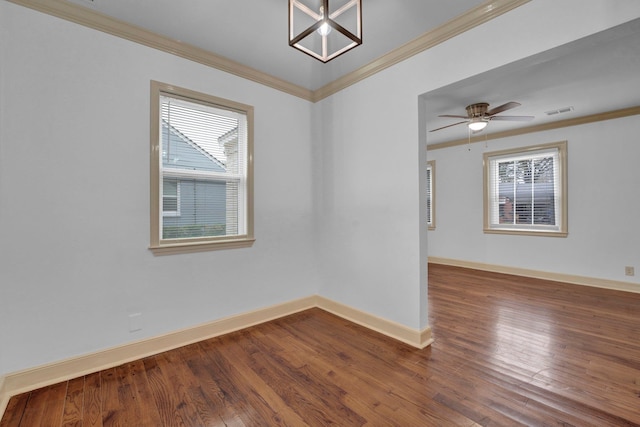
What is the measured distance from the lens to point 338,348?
8.07 ft

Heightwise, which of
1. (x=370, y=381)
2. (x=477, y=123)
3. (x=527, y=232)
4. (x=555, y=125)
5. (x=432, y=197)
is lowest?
(x=370, y=381)

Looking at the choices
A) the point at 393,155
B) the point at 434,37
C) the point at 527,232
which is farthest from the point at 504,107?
the point at 527,232

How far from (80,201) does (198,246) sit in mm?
946

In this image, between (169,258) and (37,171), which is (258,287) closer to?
(169,258)

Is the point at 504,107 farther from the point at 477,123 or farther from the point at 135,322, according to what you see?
the point at 135,322

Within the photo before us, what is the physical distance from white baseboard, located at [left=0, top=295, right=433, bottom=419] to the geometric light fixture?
2.45 m

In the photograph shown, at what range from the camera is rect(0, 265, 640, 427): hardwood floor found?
1.64m

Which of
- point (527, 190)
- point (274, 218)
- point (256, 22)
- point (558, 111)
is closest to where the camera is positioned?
point (256, 22)

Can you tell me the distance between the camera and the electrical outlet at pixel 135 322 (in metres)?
2.27

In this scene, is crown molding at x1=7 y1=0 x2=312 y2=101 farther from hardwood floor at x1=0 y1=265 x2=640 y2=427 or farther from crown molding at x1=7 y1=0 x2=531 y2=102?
hardwood floor at x1=0 y1=265 x2=640 y2=427

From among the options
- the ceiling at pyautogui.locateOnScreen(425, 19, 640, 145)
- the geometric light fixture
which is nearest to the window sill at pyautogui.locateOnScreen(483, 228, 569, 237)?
the ceiling at pyautogui.locateOnScreen(425, 19, 640, 145)

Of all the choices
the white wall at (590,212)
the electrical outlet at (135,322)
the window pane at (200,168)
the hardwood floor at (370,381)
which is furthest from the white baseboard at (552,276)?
the electrical outlet at (135,322)

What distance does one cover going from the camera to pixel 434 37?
2314mm

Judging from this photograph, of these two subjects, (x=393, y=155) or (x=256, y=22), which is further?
(x=393, y=155)
